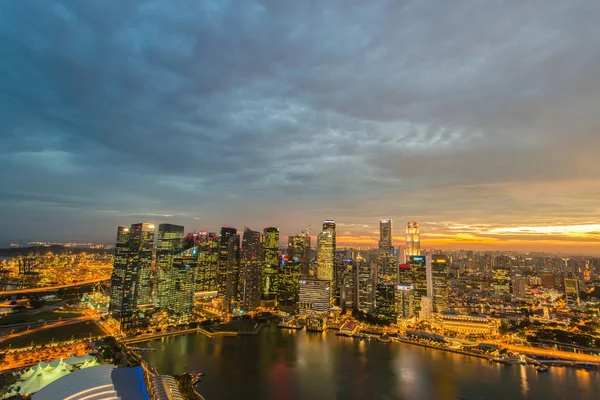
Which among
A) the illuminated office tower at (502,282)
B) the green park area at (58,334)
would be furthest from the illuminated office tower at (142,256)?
the illuminated office tower at (502,282)

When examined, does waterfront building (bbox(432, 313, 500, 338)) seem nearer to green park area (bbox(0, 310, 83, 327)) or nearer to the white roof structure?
the white roof structure

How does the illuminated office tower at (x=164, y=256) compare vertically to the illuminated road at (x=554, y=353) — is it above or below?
above

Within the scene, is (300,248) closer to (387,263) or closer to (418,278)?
(387,263)

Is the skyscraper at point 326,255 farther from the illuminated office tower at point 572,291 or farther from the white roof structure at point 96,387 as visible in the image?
the white roof structure at point 96,387

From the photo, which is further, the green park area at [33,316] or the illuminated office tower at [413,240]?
the illuminated office tower at [413,240]

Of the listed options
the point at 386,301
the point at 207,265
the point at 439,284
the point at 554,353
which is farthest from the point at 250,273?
the point at 554,353

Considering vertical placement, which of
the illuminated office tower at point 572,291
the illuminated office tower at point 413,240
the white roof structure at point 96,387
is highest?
the illuminated office tower at point 413,240

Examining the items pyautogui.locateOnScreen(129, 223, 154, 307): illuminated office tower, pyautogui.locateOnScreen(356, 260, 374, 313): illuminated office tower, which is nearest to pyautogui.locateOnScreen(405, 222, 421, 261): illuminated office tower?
pyautogui.locateOnScreen(356, 260, 374, 313): illuminated office tower
